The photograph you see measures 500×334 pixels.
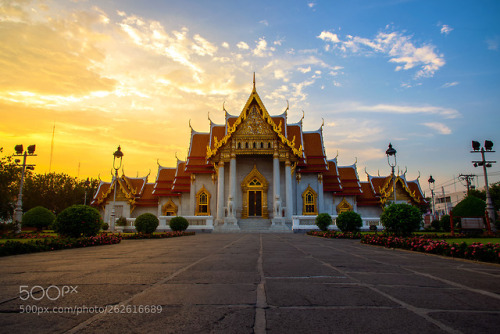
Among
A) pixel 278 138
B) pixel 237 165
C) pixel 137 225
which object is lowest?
pixel 137 225

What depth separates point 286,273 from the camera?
14.1 ft

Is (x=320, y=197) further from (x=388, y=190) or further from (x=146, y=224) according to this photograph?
(x=146, y=224)

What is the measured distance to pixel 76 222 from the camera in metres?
11.6

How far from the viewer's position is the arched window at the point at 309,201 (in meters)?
30.6

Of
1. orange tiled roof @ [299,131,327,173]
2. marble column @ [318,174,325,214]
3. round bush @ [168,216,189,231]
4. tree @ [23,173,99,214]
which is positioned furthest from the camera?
tree @ [23,173,99,214]

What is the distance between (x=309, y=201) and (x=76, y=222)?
2284 cm

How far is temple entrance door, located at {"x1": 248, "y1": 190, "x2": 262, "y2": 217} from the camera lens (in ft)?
96.7

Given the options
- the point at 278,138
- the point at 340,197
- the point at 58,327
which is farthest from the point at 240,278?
the point at 340,197

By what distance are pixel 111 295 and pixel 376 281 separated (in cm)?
296

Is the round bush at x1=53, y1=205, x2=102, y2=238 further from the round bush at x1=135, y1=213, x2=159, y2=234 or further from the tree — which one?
the tree

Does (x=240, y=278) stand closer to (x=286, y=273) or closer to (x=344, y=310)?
(x=286, y=273)

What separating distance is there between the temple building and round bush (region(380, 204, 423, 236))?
1226cm

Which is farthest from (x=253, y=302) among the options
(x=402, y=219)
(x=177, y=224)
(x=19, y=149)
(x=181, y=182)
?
(x=181, y=182)

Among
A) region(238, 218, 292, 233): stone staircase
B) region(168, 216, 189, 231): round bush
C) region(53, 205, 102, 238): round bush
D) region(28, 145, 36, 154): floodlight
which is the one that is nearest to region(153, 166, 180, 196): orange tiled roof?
region(238, 218, 292, 233): stone staircase
